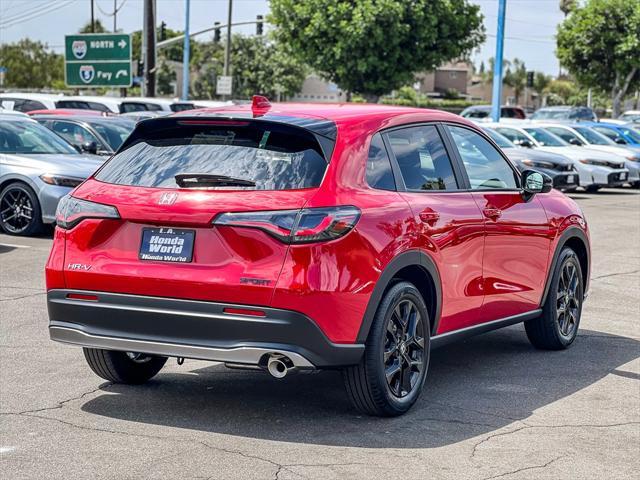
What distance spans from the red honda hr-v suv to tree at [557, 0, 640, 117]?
47.5m

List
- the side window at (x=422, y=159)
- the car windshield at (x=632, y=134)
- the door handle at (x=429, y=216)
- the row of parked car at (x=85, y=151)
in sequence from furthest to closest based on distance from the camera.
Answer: the car windshield at (x=632, y=134) → the row of parked car at (x=85, y=151) → the side window at (x=422, y=159) → the door handle at (x=429, y=216)

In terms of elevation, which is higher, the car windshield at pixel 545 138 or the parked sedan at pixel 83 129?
the parked sedan at pixel 83 129

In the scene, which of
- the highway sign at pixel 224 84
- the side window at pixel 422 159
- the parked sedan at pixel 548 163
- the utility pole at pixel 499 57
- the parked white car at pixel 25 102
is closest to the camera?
the side window at pixel 422 159

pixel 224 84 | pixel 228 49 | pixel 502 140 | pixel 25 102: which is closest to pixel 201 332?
pixel 502 140

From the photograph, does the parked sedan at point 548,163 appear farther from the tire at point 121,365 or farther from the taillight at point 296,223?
the taillight at point 296,223

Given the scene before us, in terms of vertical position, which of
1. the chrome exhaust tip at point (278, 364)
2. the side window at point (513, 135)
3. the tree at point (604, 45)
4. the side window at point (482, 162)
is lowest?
the side window at point (513, 135)

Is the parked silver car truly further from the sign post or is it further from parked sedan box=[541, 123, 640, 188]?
the sign post

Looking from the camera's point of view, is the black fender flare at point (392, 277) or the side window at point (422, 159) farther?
the side window at point (422, 159)

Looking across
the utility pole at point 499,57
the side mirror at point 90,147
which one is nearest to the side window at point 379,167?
the side mirror at point 90,147

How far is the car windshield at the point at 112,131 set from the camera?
19688mm

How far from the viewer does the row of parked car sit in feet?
50.9

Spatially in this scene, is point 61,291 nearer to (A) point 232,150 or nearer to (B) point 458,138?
(A) point 232,150

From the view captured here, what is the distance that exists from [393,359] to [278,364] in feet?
2.57

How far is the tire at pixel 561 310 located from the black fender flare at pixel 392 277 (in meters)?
1.82
